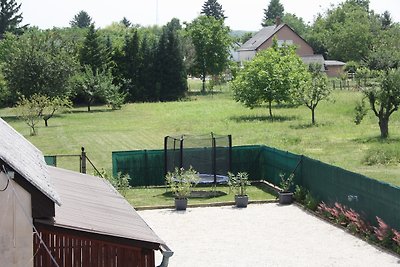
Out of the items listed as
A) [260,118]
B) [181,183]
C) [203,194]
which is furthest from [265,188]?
[260,118]

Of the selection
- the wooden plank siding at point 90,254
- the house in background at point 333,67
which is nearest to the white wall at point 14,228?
the wooden plank siding at point 90,254

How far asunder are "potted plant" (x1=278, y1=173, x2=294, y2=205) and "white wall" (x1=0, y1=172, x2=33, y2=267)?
17992 millimetres

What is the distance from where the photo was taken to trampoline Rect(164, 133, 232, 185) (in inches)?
1167

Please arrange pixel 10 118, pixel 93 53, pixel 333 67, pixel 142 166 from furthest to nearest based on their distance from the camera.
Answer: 1. pixel 333 67
2. pixel 93 53
3. pixel 10 118
4. pixel 142 166

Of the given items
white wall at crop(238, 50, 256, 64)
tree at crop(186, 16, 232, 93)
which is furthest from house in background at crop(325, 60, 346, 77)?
tree at crop(186, 16, 232, 93)

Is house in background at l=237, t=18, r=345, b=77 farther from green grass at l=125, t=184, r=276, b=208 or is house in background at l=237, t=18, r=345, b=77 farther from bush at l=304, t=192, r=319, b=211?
bush at l=304, t=192, r=319, b=211

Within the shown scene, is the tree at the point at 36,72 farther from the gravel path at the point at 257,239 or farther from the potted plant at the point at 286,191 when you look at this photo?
the gravel path at the point at 257,239

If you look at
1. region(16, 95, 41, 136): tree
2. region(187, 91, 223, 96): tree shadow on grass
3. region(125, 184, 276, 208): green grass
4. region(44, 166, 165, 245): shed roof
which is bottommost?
region(125, 184, 276, 208): green grass

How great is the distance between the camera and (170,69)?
3177 inches

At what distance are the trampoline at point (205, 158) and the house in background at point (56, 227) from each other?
16.1m

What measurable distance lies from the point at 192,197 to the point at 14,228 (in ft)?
62.9

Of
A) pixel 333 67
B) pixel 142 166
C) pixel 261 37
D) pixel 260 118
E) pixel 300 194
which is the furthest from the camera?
pixel 261 37

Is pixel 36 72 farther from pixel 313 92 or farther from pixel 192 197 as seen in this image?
pixel 192 197

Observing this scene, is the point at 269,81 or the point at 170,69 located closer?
the point at 269,81
